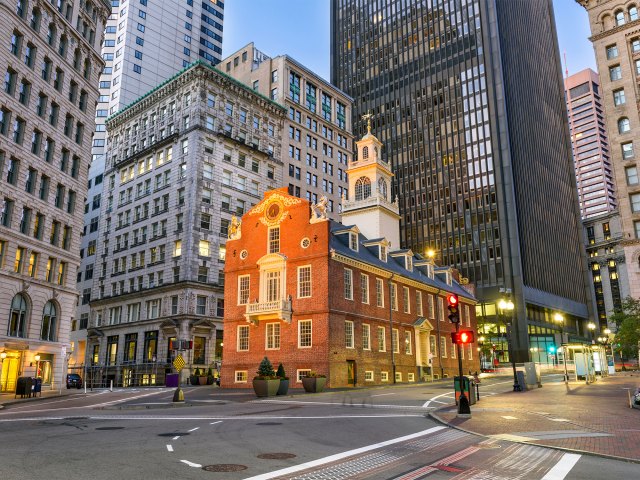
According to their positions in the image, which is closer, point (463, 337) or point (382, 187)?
point (463, 337)

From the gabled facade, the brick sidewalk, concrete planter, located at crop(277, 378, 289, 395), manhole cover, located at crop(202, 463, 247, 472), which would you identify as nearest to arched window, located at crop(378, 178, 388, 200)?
the gabled facade

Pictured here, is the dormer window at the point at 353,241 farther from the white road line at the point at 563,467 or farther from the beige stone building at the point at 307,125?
the white road line at the point at 563,467

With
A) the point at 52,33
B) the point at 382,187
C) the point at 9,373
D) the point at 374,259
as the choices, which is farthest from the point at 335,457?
the point at 382,187

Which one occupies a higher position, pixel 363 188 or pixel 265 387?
pixel 363 188

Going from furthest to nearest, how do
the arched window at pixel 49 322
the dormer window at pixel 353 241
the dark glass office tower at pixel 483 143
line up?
1. the dark glass office tower at pixel 483 143
2. the dormer window at pixel 353 241
3. the arched window at pixel 49 322

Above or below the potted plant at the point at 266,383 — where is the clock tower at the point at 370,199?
above

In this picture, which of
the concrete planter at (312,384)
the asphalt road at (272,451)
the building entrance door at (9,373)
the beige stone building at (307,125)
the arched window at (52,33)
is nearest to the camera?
the asphalt road at (272,451)

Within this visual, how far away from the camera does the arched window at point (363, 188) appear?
59500 mm

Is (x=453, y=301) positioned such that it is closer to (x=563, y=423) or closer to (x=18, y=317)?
(x=563, y=423)

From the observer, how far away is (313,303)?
42219 millimetres

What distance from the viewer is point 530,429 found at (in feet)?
51.0

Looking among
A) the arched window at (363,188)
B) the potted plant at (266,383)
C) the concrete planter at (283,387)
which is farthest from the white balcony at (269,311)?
the arched window at (363,188)

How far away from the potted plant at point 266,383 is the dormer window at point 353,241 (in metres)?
16.5

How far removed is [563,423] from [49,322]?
41.7 m
